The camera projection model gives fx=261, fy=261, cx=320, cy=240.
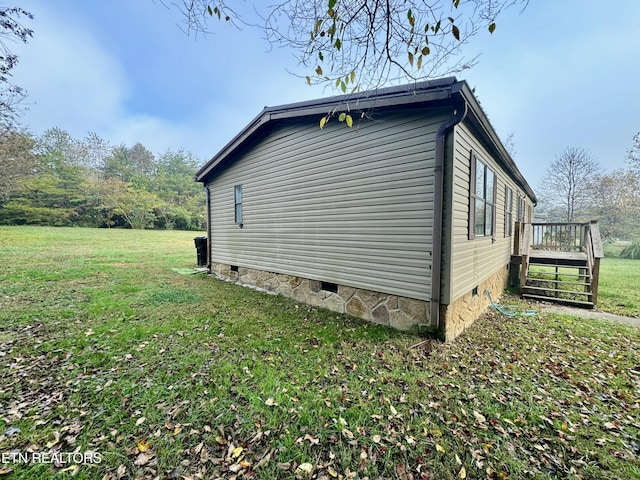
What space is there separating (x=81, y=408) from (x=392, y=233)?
425 centimetres

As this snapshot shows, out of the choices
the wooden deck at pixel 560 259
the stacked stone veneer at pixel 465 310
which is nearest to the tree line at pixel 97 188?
the stacked stone veneer at pixel 465 310

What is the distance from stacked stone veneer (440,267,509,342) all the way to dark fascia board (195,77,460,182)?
3.09 meters

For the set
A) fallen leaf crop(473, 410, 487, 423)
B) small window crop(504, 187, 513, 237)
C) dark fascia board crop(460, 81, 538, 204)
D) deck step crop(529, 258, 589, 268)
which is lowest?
fallen leaf crop(473, 410, 487, 423)

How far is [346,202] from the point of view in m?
4.93

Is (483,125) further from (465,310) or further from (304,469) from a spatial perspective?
(304,469)

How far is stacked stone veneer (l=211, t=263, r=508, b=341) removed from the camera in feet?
13.4

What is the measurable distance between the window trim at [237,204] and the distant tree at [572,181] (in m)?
25.5

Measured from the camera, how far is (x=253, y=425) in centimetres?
227

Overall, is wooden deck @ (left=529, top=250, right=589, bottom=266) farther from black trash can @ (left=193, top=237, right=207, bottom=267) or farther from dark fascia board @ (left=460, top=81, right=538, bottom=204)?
black trash can @ (left=193, top=237, right=207, bottom=267)

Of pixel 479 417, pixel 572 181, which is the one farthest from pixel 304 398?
pixel 572 181

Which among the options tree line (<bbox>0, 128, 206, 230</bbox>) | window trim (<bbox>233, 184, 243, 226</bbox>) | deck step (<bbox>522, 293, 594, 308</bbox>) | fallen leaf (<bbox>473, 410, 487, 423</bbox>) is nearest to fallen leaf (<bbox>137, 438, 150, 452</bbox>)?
fallen leaf (<bbox>473, 410, 487, 423</bbox>)

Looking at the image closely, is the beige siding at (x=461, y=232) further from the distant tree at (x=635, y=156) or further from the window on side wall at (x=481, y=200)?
the distant tree at (x=635, y=156)

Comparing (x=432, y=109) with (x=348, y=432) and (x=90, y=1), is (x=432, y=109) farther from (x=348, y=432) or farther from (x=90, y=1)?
(x=90, y=1)

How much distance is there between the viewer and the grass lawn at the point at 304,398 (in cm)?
192
